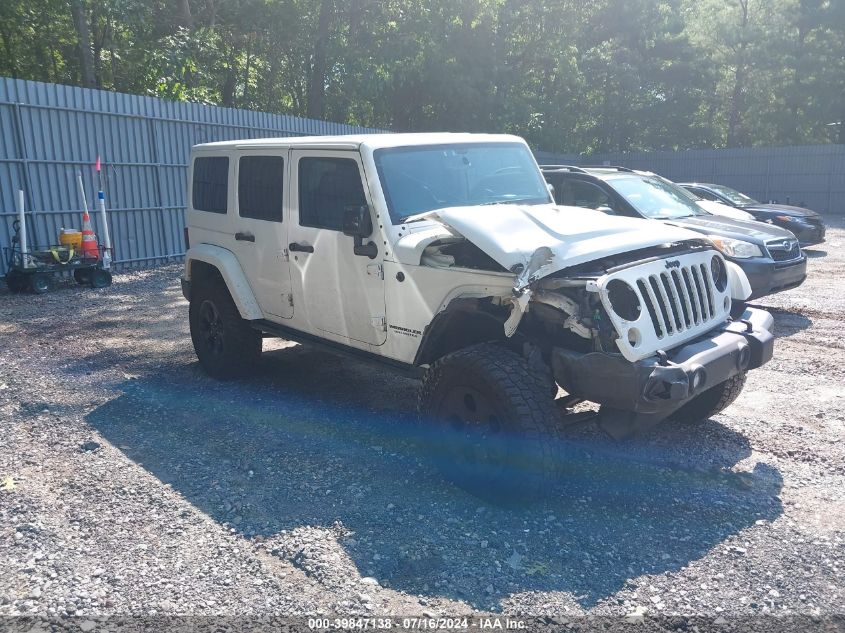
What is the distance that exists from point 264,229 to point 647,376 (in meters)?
3.31

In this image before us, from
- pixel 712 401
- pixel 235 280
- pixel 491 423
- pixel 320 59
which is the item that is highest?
pixel 320 59

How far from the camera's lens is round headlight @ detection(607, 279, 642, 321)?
13.0 ft

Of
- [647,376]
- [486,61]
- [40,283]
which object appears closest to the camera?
[647,376]

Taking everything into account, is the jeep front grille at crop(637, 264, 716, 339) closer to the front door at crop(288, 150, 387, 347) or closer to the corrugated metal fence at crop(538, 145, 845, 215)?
the front door at crop(288, 150, 387, 347)

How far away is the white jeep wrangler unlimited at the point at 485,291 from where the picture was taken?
152 inches

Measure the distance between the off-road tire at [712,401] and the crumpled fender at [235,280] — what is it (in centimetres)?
337

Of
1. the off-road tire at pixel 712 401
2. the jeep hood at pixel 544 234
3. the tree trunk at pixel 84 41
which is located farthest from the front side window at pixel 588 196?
the tree trunk at pixel 84 41

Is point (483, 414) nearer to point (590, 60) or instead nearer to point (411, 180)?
point (411, 180)

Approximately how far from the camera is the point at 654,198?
9.16 metres

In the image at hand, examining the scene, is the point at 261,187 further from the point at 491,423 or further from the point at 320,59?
the point at 320,59

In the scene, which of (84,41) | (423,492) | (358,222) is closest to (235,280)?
(358,222)

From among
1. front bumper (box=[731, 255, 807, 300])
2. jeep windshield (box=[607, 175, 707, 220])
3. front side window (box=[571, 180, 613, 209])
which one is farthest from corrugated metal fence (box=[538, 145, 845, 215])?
front side window (box=[571, 180, 613, 209])

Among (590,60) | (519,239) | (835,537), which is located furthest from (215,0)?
(835,537)

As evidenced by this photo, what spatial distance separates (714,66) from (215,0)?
23.5 meters
